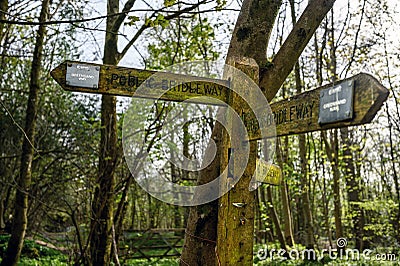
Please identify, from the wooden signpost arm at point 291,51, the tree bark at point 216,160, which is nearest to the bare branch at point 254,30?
the tree bark at point 216,160

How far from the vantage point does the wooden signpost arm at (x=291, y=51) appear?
2.94m

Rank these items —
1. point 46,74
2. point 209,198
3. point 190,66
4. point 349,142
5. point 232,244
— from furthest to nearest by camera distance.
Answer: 1. point 349,142
2. point 46,74
3. point 190,66
4. point 209,198
5. point 232,244

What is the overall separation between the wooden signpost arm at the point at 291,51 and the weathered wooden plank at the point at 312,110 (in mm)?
634

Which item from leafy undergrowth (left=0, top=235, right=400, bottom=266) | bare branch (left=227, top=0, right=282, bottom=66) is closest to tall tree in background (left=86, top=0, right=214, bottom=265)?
bare branch (left=227, top=0, right=282, bottom=66)

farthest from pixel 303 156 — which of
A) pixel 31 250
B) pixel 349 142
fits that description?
pixel 31 250

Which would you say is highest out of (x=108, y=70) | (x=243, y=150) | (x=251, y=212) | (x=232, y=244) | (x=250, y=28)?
(x=250, y=28)

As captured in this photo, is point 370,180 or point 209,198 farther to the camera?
point 370,180

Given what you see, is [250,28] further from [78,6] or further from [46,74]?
[46,74]

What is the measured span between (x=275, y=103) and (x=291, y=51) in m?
1.00

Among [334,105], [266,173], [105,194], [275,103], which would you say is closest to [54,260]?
[105,194]

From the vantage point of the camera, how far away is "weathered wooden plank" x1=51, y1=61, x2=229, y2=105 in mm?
2357

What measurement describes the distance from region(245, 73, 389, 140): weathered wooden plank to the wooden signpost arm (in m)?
0.63

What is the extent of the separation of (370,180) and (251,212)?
63.9 ft

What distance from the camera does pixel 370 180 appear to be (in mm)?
19969
